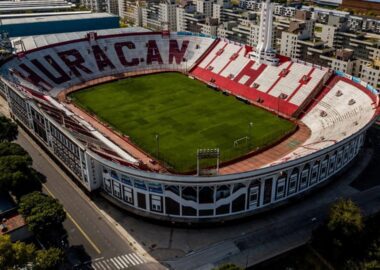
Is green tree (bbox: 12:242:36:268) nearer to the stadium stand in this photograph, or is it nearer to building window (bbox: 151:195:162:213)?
the stadium stand

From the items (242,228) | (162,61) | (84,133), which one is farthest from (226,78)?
(242,228)

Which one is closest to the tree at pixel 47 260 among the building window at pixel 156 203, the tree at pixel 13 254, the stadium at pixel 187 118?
the tree at pixel 13 254

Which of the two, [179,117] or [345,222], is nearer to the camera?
[345,222]

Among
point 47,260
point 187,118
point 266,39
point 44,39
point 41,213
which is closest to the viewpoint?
point 47,260

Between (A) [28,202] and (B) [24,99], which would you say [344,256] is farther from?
(B) [24,99]

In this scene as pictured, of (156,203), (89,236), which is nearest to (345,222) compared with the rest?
(156,203)

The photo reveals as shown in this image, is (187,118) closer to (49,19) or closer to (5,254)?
(5,254)
